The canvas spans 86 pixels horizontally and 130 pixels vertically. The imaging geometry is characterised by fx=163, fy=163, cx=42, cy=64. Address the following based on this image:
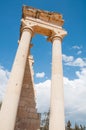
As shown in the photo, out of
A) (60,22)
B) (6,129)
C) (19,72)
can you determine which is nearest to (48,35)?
(60,22)

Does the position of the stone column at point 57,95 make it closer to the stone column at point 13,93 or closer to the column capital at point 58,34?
the column capital at point 58,34

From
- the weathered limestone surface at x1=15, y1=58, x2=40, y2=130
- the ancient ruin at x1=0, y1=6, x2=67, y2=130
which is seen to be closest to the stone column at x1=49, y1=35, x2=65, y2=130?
the ancient ruin at x1=0, y1=6, x2=67, y2=130

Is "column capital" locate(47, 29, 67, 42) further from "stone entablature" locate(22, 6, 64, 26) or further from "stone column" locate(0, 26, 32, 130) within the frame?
"stone column" locate(0, 26, 32, 130)

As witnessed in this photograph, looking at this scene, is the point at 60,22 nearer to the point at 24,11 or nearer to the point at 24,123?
the point at 24,11

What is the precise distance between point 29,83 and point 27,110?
165 inches

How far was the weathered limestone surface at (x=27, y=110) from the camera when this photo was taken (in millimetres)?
21362

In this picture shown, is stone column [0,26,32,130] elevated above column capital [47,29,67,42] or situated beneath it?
situated beneath

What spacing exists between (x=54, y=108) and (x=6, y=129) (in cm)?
542

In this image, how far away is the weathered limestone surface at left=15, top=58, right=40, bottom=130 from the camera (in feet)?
70.1

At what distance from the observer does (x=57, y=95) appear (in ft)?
60.3

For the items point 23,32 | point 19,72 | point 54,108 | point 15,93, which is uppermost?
point 23,32

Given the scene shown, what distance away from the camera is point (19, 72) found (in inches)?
730

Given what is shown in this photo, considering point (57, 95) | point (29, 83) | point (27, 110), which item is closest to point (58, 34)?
point (29, 83)

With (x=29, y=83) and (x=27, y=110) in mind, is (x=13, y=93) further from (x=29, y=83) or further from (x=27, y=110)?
(x=29, y=83)
